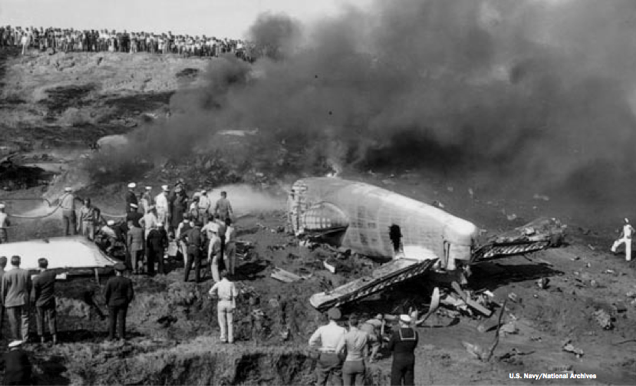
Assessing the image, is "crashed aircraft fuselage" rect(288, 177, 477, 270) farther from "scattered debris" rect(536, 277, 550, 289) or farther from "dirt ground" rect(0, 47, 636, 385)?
"scattered debris" rect(536, 277, 550, 289)

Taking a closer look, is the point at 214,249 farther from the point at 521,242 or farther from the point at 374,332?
the point at 521,242

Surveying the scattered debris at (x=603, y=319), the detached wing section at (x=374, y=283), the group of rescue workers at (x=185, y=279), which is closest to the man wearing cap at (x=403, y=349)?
the group of rescue workers at (x=185, y=279)

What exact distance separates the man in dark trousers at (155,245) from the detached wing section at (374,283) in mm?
3642

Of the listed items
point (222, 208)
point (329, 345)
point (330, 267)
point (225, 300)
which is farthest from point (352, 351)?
point (222, 208)

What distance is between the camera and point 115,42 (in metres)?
49.6

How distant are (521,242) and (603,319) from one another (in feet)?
9.10

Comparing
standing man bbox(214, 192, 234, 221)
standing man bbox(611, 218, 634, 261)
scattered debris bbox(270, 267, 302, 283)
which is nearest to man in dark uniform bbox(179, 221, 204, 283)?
standing man bbox(214, 192, 234, 221)

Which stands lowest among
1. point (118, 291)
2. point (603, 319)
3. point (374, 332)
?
point (603, 319)

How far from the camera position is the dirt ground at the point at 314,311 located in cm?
1396

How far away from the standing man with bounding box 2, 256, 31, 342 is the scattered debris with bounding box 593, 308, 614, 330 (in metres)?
13.4

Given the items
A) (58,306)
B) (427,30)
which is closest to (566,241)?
(427,30)

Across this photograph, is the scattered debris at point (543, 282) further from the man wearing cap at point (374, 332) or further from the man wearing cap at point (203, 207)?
the man wearing cap at point (203, 207)

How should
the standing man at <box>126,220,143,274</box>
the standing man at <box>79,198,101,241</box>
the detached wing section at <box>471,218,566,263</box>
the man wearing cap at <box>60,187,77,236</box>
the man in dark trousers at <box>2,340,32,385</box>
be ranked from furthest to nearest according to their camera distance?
the detached wing section at <box>471,218,566,263</box>, the man wearing cap at <box>60,187,77,236</box>, the standing man at <box>79,198,101,241</box>, the standing man at <box>126,220,143,274</box>, the man in dark trousers at <box>2,340,32,385</box>

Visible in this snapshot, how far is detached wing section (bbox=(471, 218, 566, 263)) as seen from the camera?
63.4ft
